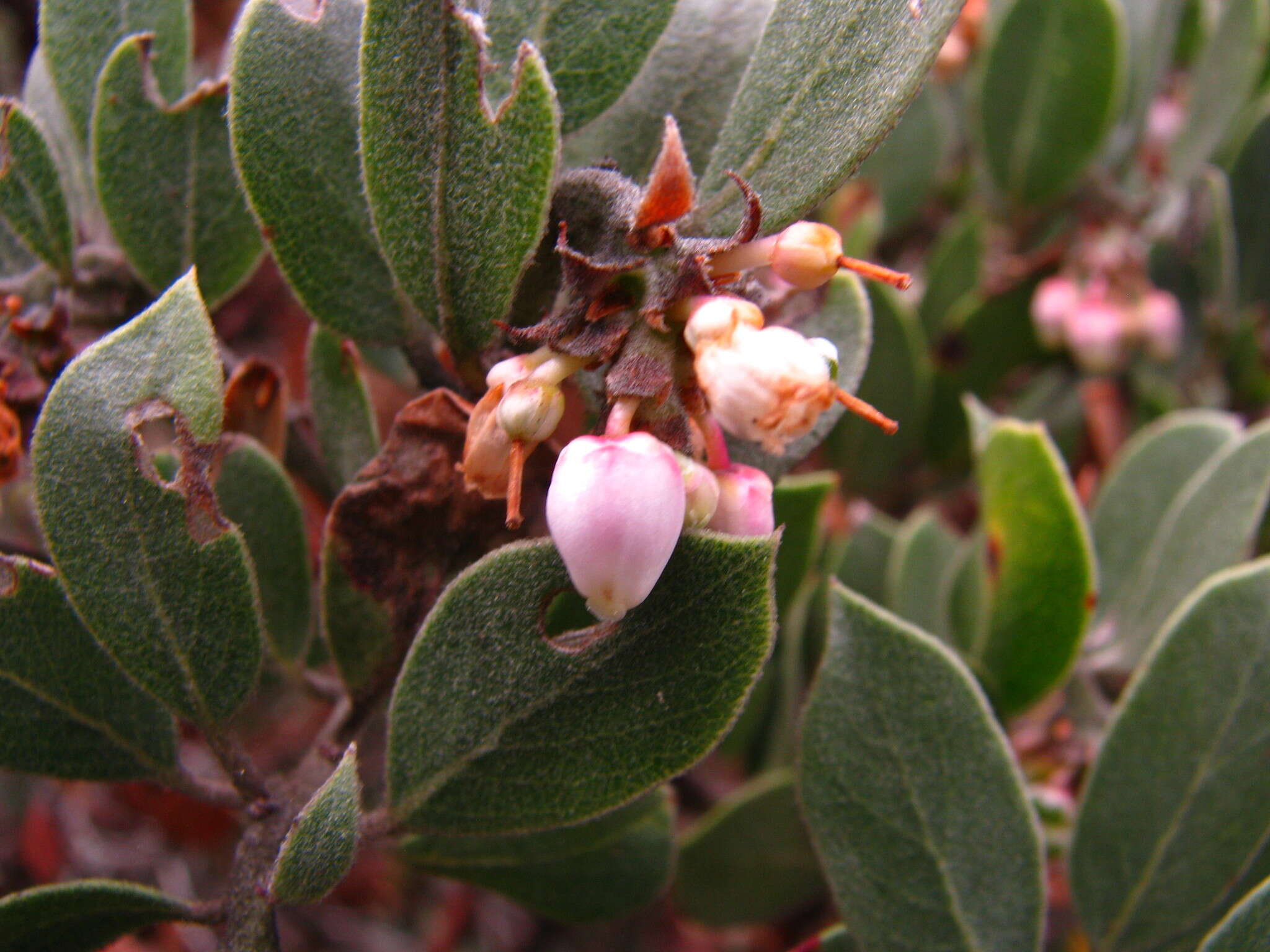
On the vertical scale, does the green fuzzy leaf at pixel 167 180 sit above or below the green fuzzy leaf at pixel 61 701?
above

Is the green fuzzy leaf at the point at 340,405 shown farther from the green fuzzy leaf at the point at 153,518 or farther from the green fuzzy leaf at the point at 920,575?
the green fuzzy leaf at the point at 920,575

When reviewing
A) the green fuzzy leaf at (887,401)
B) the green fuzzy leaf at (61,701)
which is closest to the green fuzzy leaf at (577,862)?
the green fuzzy leaf at (61,701)

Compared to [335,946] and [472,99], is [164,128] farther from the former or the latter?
[335,946]

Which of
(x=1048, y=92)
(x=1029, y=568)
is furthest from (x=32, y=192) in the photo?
(x=1048, y=92)

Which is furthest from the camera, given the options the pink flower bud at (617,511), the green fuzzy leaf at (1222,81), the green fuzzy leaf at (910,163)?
the green fuzzy leaf at (910,163)

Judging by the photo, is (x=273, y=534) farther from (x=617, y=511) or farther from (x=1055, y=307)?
(x=1055, y=307)

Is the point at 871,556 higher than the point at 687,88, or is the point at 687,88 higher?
the point at 687,88

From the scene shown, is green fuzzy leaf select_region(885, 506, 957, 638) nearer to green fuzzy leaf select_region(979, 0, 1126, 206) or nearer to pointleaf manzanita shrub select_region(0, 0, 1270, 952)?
pointleaf manzanita shrub select_region(0, 0, 1270, 952)
